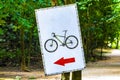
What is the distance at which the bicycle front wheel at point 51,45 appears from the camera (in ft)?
11.3

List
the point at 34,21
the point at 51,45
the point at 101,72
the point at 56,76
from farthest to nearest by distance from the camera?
the point at 34,21 → the point at 101,72 → the point at 56,76 → the point at 51,45

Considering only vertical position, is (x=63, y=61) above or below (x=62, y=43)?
below

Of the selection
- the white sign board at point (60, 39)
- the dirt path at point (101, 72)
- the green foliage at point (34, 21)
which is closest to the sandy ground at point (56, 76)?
the dirt path at point (101, 72)

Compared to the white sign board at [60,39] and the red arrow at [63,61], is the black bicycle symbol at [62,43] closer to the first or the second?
the white sign board at [60,39]

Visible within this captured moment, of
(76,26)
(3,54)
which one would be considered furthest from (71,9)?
(3,54)

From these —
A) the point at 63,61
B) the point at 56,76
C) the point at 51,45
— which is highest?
the point at 51,45

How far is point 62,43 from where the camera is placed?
138 inches

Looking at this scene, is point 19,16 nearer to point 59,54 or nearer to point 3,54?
point 3,54

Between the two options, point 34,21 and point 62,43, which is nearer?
point 62,43

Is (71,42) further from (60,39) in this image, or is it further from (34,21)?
(34,21)

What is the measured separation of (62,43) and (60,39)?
42 mm

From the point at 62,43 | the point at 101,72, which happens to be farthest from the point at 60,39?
the point at 101,72

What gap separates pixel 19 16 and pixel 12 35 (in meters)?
7.40

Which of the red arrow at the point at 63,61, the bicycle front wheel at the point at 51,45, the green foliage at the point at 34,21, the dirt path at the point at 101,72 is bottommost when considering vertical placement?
the dirt path at the point at 101,72
